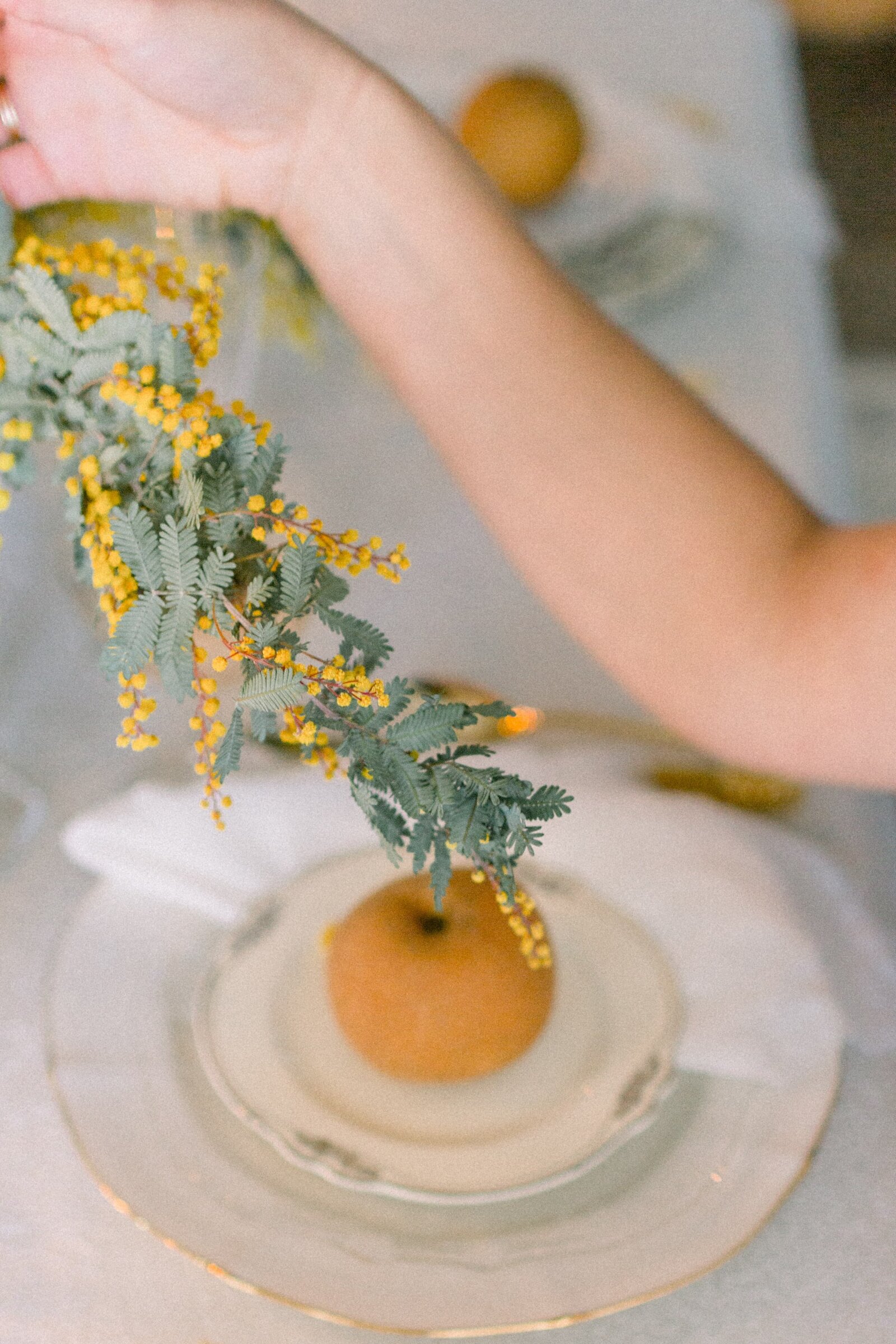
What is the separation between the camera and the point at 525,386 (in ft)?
1.71

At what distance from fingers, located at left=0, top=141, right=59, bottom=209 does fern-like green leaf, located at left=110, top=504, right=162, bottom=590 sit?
27 centimetres

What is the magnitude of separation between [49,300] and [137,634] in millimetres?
133

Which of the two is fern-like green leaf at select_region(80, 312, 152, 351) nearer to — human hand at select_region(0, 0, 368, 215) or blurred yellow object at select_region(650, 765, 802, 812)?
human hand at select_region(0, 0, 368, 215)

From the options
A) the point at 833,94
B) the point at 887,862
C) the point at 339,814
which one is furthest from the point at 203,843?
the point at 833,94

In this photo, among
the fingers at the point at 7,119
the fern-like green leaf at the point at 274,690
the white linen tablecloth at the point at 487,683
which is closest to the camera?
the fern-like green leaf at the point at 274,690

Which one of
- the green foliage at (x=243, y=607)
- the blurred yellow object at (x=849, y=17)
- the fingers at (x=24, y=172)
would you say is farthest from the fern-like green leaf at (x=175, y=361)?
the blurred yellow object at (x=849, y=17)

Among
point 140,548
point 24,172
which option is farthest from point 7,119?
point 140,548

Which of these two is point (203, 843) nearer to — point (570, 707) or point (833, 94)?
point (570, 707)

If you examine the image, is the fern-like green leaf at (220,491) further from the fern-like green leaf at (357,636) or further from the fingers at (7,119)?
the fingers at (7,119)

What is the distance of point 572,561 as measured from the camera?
0.53 m

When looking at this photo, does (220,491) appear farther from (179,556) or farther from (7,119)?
(7,119)

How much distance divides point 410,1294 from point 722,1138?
0.44 ft

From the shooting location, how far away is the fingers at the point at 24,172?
0.52m

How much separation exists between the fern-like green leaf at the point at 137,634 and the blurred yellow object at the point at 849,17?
2712 mm
